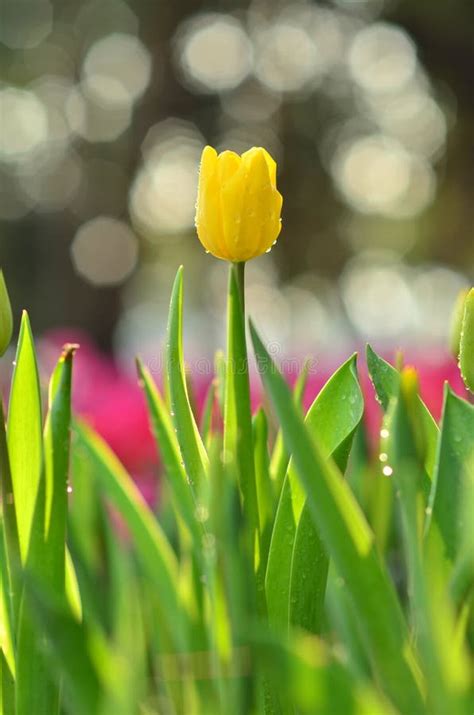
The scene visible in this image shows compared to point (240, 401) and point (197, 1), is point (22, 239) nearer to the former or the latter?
point (197, 1)

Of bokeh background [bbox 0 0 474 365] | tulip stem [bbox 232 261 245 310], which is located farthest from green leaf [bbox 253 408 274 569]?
bokeh background [bbox 0 0 474 365]

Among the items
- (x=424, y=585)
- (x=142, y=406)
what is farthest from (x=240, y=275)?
(x=142, y=406)

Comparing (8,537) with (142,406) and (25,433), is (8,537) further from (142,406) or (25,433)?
(142,406)

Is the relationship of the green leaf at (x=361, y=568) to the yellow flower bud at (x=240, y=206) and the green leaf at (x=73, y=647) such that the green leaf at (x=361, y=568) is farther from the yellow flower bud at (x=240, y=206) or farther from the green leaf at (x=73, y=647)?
the yellow flower bud at (x=240, y=206)

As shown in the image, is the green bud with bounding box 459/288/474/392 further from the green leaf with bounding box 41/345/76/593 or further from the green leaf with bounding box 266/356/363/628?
the green leaf with bounding box 41/345/76/593

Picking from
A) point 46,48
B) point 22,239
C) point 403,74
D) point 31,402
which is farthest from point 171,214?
point 31,402

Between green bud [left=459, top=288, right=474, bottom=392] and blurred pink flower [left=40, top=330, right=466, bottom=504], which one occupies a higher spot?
blurred pink flower [left=40, top=330, right=466, bottom=504]
